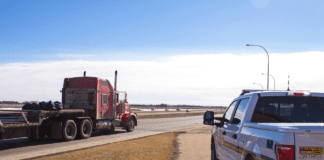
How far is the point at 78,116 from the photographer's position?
18.7 meters

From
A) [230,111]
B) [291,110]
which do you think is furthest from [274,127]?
[230,111]

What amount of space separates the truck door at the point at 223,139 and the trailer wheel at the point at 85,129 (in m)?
12.1

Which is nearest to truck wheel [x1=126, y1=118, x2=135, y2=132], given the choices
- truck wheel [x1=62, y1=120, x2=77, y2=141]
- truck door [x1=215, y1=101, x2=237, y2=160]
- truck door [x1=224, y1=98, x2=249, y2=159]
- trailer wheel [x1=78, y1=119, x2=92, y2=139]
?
trailer wheel [x1=78, y1=119, x2=92, y2=139]

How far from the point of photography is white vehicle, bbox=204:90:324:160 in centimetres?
373

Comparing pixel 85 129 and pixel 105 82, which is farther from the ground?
pixel 105 82

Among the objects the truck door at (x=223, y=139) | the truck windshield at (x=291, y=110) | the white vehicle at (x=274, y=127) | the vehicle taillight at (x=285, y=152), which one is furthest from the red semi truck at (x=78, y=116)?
the vehicle taillight at (x=285, y=152)

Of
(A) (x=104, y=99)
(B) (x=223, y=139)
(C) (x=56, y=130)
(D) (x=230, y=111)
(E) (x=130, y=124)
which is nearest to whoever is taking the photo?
(B) (x=223, y=139)

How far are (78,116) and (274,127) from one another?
52.3 feet

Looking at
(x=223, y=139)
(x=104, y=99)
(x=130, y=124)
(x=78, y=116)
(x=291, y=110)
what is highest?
(x=291, y=110)

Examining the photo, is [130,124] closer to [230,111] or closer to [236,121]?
[230,111]

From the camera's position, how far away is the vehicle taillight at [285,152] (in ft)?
12.1

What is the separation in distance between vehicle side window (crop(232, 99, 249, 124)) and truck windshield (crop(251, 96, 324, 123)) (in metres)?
0.39

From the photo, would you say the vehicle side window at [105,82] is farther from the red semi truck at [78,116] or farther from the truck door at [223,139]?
the truck door at [223,139]

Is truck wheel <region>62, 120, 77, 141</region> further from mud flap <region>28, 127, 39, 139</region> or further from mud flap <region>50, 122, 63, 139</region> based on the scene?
mud flap <region>28, 127, 39, 139</region>
